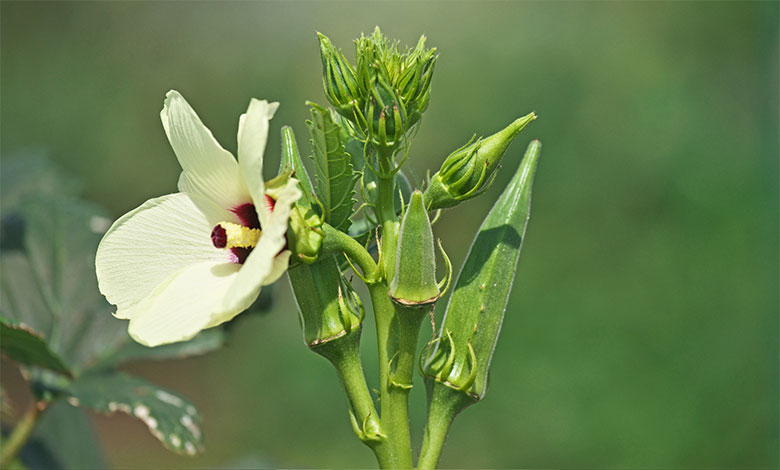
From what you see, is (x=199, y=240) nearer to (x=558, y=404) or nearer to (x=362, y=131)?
(x=362, y=131)

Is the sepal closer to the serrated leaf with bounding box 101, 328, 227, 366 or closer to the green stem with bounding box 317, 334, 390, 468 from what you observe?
the green stem with bounding box 317, 334, 390, 468

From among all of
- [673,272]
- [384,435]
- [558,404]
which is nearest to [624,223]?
[673,272]

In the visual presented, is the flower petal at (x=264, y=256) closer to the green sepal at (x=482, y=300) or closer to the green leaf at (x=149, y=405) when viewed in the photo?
the green sepal at (x=482, y=300)

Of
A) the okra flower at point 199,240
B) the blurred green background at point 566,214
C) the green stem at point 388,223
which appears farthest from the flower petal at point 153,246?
the blurred green background at point 566,214

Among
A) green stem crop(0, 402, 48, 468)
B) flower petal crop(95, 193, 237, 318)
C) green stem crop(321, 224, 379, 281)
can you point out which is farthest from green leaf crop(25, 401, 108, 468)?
green stem crop(321, 224, 379, 281)

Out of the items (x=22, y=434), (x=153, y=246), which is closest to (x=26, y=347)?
(x=22, y=434)

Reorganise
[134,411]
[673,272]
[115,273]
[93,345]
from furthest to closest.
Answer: [673,272] < [93,345] < [134,411] < [115,273]
